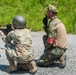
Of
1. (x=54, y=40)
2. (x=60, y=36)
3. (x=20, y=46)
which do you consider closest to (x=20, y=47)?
(x=20, y=46)

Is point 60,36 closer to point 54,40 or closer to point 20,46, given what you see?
point 54,40

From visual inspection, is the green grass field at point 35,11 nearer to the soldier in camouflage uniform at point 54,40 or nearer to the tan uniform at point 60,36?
the soldier in camouflage uniform at point 54,40

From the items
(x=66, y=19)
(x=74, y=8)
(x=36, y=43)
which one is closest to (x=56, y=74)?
(x=36, y=43)

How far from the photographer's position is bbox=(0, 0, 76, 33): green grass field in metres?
12.5

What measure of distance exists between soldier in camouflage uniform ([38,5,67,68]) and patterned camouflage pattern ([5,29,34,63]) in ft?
1.83

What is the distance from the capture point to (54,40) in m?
7.05

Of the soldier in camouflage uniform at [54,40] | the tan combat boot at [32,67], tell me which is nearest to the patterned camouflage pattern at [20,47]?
the tan combat boot at [32,67]

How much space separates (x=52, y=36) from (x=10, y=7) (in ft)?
23.1

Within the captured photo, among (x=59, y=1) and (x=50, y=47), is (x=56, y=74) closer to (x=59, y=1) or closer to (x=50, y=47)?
(x=50, y=47)

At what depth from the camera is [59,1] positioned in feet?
46.9

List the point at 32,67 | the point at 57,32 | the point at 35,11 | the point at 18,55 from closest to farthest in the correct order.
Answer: the point at 18,55, the point at 32,67, the point at 57,32, the point at 35,11

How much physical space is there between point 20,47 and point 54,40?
81cm

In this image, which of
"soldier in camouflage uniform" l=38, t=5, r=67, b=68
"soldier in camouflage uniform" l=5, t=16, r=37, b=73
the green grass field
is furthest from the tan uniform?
the green grass field

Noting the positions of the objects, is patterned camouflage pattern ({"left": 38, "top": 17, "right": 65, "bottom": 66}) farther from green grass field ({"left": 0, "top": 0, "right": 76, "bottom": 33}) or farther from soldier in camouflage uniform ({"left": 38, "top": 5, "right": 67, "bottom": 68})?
green grass field ({"left": 0, "top": 0, "right": 76, "bottom": 33})
